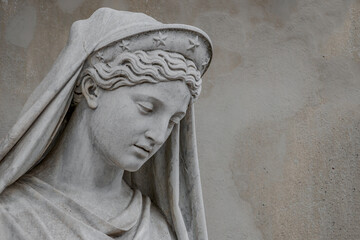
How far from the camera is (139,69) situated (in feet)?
10.1

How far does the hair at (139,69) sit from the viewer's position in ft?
10.1

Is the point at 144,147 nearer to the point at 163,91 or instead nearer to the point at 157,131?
the point at 157,131

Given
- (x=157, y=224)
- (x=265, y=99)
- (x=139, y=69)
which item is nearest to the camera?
(x=139, y=69)

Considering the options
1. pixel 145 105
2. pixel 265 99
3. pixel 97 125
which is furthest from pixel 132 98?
pixel 265 99

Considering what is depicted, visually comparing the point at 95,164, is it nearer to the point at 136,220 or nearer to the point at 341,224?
the point at 136,220

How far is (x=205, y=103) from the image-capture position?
4.31 m

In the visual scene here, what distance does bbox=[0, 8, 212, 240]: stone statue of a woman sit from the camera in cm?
305

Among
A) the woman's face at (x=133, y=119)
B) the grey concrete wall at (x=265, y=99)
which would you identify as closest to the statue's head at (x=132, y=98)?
the woman's face at (x=133, y=119)

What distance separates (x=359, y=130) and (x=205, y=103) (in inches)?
28.8

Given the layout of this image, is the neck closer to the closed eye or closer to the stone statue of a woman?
the stone statue of a woman

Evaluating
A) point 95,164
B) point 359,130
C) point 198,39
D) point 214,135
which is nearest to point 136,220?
point 95,164

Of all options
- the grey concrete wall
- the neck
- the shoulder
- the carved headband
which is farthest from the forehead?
the grey concrete wall

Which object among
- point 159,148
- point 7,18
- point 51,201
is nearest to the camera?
point 51,201

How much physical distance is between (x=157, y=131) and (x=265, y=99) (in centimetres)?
133
